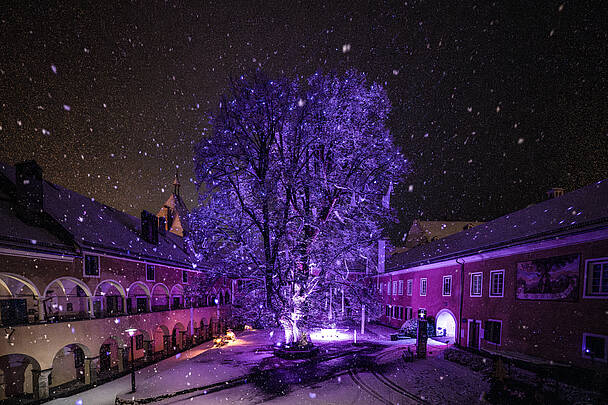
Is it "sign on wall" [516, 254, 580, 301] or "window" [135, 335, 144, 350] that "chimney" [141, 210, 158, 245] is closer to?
"window" [135, 335, 144, 350]

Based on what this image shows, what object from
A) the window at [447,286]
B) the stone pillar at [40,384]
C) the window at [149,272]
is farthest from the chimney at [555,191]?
the stone pillar at [40,384]

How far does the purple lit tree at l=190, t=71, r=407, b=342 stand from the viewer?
16.7 metres

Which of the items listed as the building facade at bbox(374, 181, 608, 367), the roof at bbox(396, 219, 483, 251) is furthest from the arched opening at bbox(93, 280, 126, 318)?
the roof at bbox(396, 219, 483, 251)

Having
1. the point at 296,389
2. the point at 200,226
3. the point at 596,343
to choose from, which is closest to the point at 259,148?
the point at 200,226

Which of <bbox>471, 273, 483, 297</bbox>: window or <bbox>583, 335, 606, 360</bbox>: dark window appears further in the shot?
<bbox>471, 273, 483, 297</bbox>: window

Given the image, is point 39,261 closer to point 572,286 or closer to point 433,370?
point 433,370

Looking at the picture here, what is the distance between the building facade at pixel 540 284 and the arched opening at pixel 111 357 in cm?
2191

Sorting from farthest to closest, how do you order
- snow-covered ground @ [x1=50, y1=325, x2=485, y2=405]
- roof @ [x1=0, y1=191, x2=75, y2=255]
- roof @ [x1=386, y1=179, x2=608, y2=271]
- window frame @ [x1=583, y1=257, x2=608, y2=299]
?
roof @ [x1=0, y1=191, x2=75, y2=255]
roof @ [x1=386, y1=179, x2=608, y2=271]
window frame @ [x1=583, y1=257, x2=608, y2=299]
snow-covered ground @ [x1=50, y1=325, x2=485, y2=405]

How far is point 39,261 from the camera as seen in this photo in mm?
16594

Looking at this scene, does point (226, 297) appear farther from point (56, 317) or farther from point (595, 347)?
point (595, 347)

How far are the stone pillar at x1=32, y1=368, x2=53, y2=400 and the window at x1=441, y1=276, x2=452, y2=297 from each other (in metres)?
24.4

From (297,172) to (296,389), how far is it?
32.2 feet

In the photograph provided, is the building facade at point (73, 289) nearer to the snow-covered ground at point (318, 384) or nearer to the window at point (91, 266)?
the window at point (91, 266)

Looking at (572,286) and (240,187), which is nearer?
(572,286)
